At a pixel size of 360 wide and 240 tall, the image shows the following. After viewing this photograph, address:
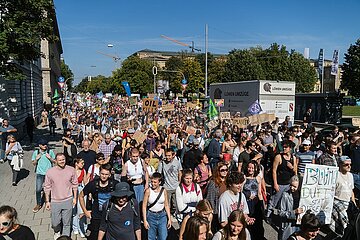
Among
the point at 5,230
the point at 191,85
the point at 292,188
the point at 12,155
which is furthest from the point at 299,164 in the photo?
the point at 191,85

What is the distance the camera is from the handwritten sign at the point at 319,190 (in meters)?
5.14

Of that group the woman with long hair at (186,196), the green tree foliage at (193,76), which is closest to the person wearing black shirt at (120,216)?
the woman with long hair at (186,196)

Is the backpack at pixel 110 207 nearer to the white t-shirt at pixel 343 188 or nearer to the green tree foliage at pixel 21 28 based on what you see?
the white t-shirt at pixel 343 188

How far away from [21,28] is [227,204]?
526 inches

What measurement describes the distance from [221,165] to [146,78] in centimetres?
7315

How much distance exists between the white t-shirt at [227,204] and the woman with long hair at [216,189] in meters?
0.39

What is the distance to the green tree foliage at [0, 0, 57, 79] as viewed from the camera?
1457 cm

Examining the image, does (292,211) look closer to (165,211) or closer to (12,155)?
(165,211)

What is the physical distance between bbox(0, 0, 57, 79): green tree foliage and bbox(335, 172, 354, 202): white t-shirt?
13219mm

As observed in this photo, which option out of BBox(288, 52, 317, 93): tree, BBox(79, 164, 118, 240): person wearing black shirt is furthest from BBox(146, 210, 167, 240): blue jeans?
BBox(288, 52, 317, 93): tree

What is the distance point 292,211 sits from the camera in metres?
4.91

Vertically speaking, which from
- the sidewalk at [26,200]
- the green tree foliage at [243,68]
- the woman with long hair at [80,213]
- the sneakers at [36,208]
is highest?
the green tree foliage at [243,68]

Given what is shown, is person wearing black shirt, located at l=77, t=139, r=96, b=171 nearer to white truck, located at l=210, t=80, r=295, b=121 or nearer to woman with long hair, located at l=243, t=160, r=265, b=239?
woman with long hair, located at l=243, t=160, r=265, b=239

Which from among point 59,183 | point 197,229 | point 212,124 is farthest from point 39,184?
point 212,124
